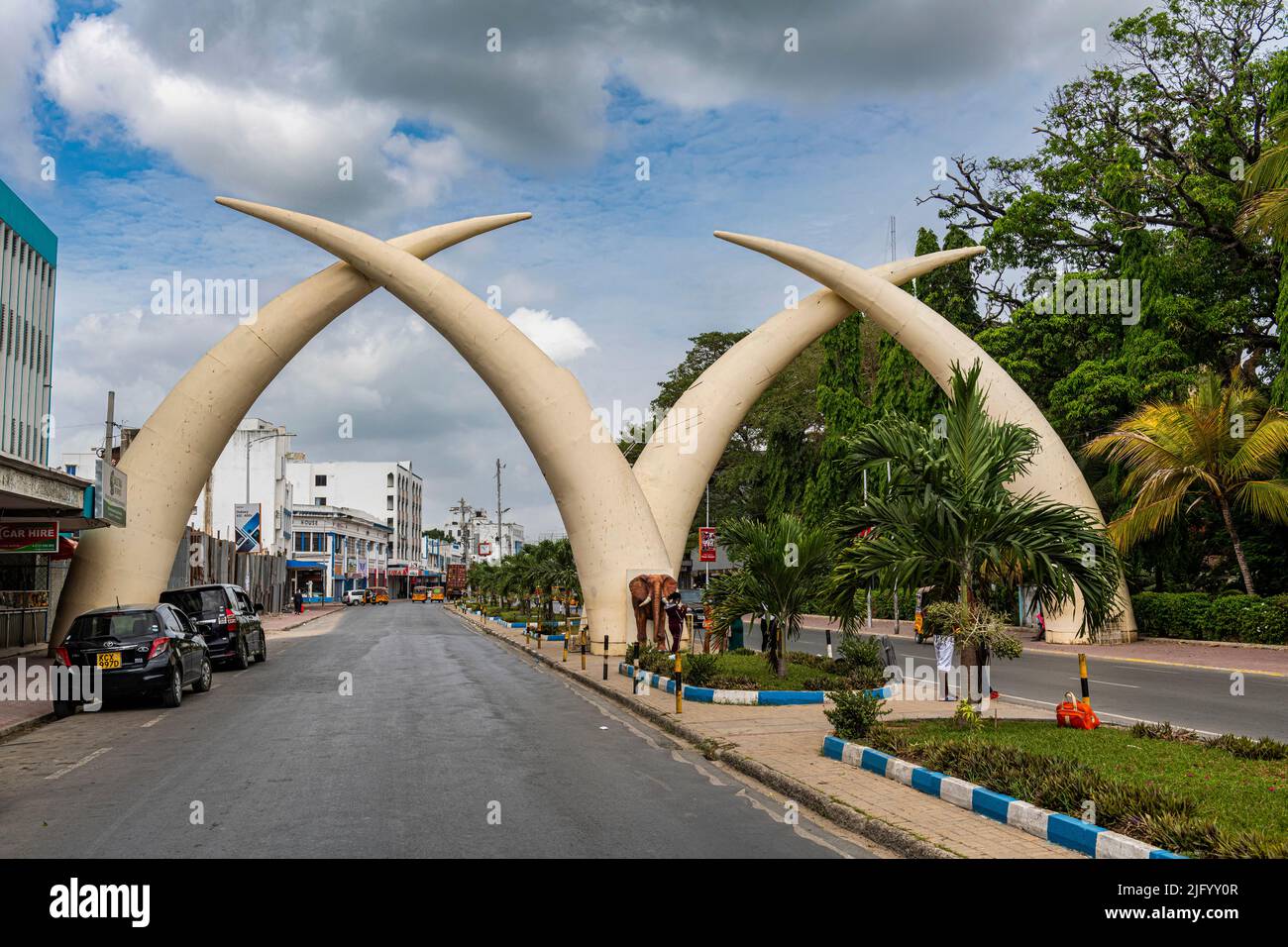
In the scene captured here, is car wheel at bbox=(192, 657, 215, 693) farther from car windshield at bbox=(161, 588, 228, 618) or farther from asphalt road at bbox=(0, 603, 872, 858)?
car windshield at bbox=(161, 588, 228, 618)

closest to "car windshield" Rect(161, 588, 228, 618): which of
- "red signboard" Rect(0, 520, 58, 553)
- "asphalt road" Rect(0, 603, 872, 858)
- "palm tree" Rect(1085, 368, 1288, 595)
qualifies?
"red signboard" Rect(0, 520, 58, 553)

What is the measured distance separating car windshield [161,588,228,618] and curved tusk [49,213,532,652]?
13.7ft

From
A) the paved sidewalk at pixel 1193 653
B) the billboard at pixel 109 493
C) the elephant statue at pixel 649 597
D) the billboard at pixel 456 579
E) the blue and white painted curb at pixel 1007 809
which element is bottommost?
the billboard at pixel 456 579

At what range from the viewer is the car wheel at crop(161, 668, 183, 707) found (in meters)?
16.0

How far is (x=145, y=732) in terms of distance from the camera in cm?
1348

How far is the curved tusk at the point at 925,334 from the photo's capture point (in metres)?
31.3

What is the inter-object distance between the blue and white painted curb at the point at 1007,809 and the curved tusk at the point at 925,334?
2329 cm

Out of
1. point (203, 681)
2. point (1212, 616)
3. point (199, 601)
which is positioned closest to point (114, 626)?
point (203, 681)

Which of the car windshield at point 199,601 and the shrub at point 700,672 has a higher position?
the car windshield at point 199,601

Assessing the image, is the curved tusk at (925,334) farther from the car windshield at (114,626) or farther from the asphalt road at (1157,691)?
the car windshield at (114,626)

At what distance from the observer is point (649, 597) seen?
25422 mm

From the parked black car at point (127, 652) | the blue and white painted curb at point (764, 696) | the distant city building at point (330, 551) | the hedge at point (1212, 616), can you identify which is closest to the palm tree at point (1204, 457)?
the hedge at point (1212, 616)

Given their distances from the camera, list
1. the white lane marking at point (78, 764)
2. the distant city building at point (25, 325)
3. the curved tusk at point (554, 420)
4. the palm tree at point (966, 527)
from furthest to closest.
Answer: the distant city building at point (25, 325), the curved tusk at point (554, 420), the palm tree at point (966, 527), the white lane marking at point (78, 764)
